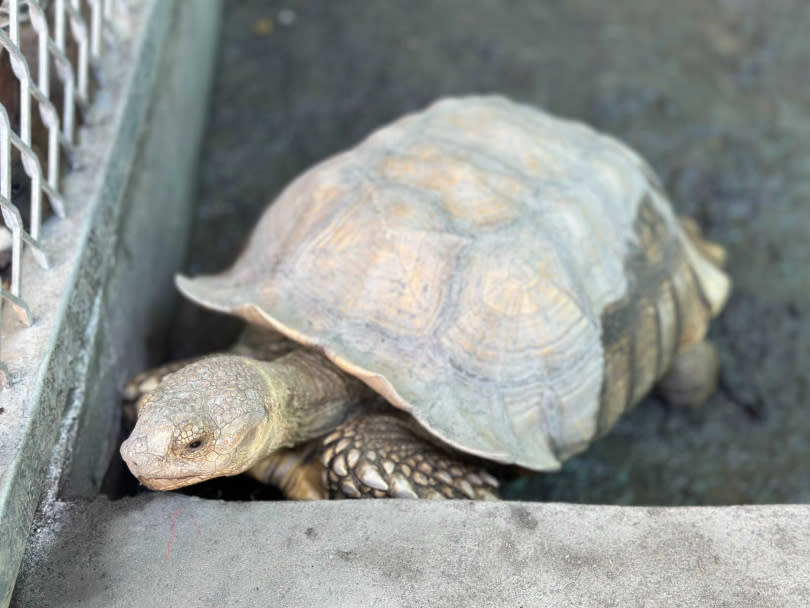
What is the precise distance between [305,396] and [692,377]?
174 centimetres

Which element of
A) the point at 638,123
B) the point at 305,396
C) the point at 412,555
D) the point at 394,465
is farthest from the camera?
the point at 638,123

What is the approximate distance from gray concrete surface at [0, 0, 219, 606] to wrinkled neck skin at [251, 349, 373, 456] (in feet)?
1.67

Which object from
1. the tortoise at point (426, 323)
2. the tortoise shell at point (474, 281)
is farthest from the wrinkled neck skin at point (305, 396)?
the tortoise shell at point (474, 281)

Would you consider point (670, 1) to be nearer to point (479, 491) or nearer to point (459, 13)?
point (459, 13)

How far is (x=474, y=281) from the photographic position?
2.26 meters

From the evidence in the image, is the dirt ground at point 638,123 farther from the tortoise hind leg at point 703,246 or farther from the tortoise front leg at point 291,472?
the tortoise front leg at point 291,472

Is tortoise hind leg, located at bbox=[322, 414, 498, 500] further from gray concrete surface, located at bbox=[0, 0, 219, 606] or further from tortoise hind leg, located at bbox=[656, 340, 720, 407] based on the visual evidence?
tortoise hind leg, located at bbox=[656, 340, 720, 407]

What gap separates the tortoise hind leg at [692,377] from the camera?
3086 mm

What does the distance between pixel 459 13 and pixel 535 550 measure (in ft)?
12.5

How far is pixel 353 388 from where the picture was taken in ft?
7.76

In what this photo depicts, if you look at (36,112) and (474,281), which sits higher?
(36,112)

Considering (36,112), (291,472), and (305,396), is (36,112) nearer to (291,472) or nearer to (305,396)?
(305,396)

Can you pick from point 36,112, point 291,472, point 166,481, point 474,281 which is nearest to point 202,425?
point 166,481

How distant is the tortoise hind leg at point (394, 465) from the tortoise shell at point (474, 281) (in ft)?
0.43
